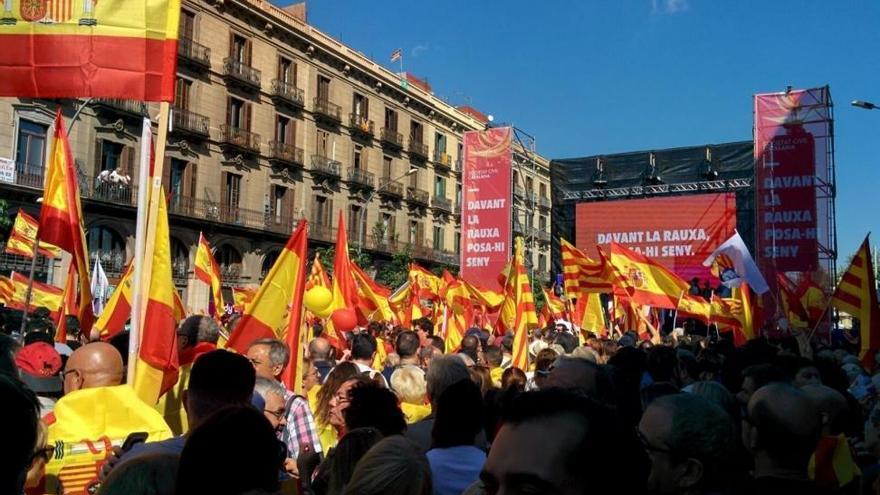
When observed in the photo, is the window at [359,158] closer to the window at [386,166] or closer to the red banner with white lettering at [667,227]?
the window at [386,166]

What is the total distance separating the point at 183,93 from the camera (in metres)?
31.9

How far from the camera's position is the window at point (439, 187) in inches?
1957

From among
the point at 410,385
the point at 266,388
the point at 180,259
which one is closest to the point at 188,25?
the point at 180,259

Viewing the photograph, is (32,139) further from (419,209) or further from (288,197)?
(419,209)

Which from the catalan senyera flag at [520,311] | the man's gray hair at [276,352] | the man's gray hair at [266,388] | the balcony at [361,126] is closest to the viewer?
the man's gray hair at [266,388]

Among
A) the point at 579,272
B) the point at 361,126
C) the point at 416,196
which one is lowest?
the point at 579,272

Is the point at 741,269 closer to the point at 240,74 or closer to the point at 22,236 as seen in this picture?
the point at 22,236

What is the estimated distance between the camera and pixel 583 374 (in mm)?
3895

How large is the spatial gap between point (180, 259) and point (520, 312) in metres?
24.8

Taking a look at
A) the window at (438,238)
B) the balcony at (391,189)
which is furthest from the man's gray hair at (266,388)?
the window at (438,238)

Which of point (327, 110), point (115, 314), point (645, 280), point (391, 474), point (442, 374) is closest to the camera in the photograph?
point (391, 474)

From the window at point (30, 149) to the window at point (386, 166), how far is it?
20.5 metres

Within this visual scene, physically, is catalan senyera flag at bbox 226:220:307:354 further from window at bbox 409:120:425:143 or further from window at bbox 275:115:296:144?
window at bbox 409:120:425:143

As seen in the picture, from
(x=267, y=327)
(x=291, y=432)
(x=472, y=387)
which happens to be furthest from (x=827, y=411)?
(x=267, y=327)
